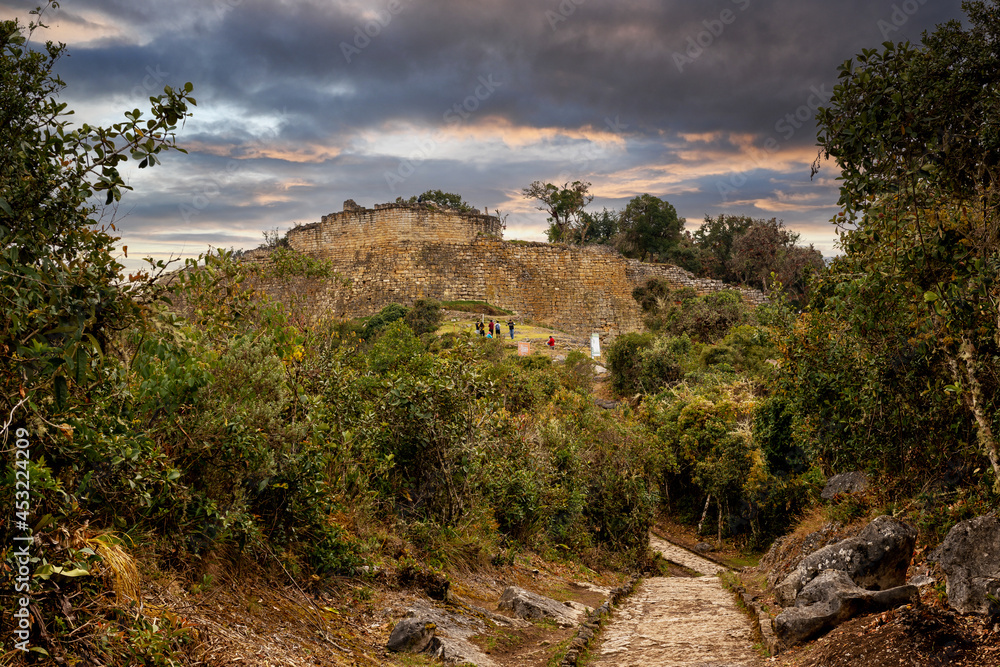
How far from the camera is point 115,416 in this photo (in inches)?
150

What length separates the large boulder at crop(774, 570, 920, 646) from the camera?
206 inches

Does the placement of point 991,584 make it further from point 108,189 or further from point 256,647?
point 108,189

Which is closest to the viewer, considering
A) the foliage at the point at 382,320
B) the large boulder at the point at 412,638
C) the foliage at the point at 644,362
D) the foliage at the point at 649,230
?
the large boulder at the point at 412,638

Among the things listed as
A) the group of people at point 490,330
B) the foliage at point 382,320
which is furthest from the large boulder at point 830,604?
the group of people at point 490,330

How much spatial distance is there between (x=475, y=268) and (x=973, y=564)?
33.3 meters

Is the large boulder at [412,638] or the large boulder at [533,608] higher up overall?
the large boulder at [412,638]

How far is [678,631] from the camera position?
6.99m

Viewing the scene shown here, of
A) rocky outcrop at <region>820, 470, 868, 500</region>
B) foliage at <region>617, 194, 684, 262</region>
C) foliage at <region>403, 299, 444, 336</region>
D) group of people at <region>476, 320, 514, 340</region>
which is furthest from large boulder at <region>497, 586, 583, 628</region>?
foliage at <region>617, 194, 684, 262</region>

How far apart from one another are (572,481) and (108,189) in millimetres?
9222

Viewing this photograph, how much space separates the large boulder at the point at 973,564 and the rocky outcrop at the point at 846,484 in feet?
9.87

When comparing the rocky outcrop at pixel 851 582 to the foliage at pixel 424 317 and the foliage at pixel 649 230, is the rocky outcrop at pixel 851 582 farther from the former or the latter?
the foliage at pixel 649 230

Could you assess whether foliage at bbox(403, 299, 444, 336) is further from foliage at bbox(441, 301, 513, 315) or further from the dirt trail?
the dirt trail

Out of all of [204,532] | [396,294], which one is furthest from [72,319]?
[396,294]

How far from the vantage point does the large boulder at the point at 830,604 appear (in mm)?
5234
